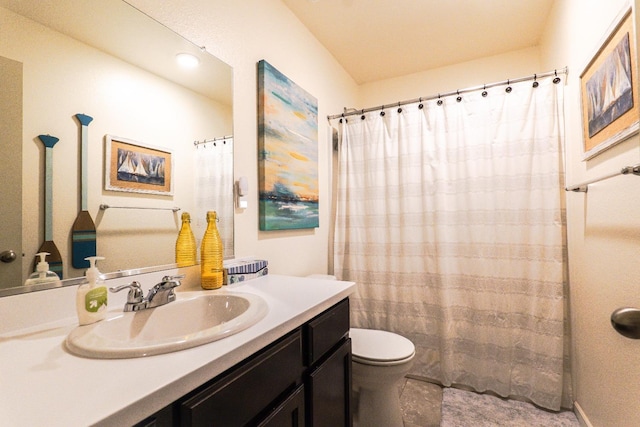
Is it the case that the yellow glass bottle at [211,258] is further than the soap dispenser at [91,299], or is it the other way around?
the yellow glass bottle at [211,258]

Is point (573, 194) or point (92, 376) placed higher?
point (573, 194)

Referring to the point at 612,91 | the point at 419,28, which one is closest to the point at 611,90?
the point at 612,91

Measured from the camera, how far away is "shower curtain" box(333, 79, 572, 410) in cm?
177

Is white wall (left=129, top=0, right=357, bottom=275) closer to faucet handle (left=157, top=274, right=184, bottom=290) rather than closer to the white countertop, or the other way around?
faucet handle (left=157, top=274, right=184, bottom=290)

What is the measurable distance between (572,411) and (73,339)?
8.04ft

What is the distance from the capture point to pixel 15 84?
0.77 meters

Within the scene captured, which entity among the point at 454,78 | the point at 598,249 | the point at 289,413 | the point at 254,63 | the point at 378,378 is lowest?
the point at 378,378

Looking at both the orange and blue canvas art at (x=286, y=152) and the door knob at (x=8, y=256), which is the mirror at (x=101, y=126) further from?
the orange and blue canvas art at (x=286, y=152)

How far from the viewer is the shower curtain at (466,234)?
1.77 m

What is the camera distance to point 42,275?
806 mm

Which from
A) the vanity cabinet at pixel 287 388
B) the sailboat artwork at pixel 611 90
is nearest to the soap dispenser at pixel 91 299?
the vanity cabinet at pixel 287 388

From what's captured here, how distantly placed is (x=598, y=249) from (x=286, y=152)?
63.6 inches

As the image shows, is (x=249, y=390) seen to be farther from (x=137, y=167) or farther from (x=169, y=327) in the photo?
(x=137, y=167)

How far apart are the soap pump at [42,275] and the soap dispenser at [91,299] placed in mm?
99
